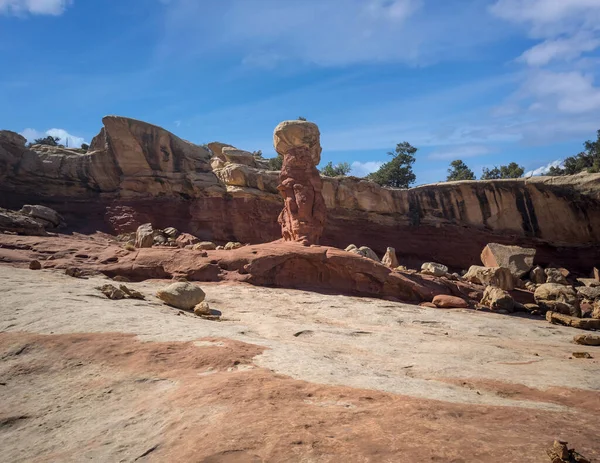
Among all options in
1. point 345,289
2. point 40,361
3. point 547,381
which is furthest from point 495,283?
point 40,361

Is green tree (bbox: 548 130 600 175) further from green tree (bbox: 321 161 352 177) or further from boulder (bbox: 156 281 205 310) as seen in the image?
boulder (bbox: 156 281 205 310)

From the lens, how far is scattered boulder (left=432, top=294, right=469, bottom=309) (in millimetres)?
11367

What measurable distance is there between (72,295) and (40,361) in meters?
2.83

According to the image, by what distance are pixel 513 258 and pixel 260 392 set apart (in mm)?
19201

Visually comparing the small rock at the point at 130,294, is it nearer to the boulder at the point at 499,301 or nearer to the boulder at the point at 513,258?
the boulder at the point at 499,301

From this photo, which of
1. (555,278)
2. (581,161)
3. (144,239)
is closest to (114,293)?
(144,239)

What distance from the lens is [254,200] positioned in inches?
963

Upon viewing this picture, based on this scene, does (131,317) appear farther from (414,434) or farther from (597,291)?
(597,291)

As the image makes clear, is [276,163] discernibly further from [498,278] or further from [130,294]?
[130,294]

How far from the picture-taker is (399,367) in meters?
4.62

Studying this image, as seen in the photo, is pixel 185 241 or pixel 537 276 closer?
pixel 185 241

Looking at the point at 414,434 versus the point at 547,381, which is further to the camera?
the point at 547,381

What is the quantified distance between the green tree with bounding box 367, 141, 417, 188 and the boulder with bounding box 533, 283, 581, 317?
20.6 meters

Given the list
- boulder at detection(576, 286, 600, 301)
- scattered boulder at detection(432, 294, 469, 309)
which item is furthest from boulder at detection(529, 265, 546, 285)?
scattered boulder at detection(432, 294, 469, 309)
